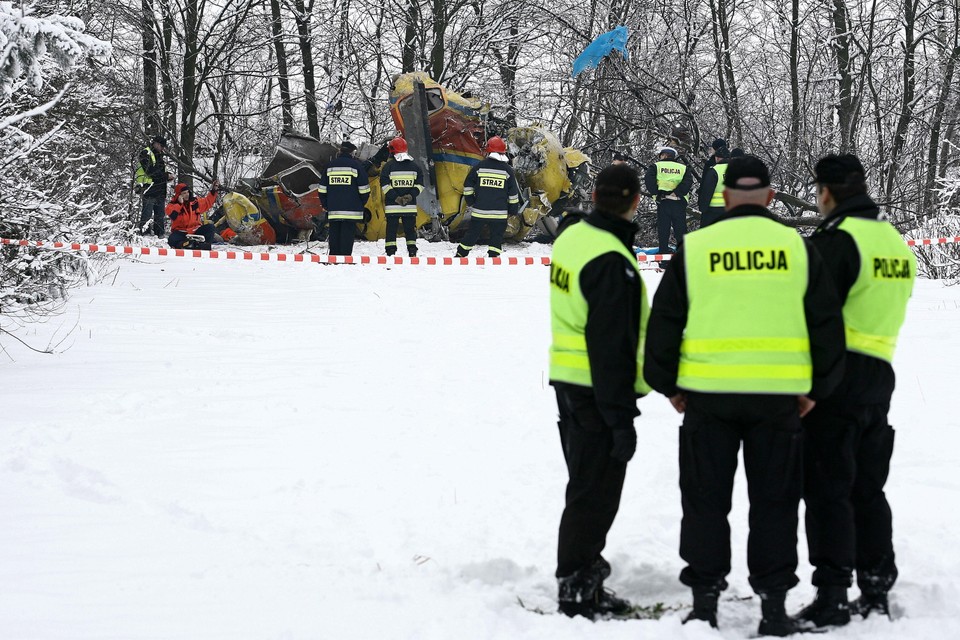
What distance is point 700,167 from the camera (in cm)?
1817

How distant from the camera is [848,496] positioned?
11.6 feet

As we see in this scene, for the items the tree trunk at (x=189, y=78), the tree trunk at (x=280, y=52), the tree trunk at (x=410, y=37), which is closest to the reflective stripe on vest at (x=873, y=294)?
the tree trunk at (x=189, y=78)

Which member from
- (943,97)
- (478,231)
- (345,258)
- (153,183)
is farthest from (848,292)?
(943,97)

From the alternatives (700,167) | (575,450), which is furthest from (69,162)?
(700,167)

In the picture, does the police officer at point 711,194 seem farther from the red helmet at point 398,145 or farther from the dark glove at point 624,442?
→ the dark glove at point 624,442

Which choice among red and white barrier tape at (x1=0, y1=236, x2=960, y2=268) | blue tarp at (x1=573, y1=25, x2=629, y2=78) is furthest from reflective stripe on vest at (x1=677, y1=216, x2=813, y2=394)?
blue tarp at (x1=573, y1=25, x2=629, y2=78)

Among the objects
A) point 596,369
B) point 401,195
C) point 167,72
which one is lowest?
point 596,369

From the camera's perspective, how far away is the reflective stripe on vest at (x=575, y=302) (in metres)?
3.57

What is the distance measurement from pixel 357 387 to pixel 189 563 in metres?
3.19

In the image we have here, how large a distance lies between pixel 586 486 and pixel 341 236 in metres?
11.3

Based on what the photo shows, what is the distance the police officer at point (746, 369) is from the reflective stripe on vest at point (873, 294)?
27 centimetres

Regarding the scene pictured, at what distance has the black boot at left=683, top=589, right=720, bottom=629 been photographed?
3.47m

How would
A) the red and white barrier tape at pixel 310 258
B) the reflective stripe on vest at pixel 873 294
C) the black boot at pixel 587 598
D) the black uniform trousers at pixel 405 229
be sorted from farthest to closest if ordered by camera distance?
the black uniform trousers at pixel 405 229
the red and white barrier tape at pixel 310 258
the black boot at pixel 587 598
the reflective stripe on vest at pixel 873 294

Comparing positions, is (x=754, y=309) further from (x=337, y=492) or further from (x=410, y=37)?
(x=410, y=37)
